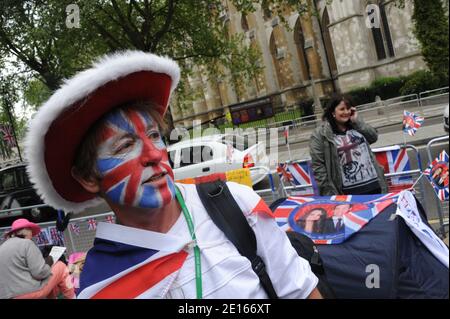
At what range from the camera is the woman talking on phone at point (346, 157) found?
3.83 metres

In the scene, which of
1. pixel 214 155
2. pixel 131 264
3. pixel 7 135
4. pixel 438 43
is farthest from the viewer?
pixel 7 135

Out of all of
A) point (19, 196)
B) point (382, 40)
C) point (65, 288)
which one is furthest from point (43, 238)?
point (382, 40)

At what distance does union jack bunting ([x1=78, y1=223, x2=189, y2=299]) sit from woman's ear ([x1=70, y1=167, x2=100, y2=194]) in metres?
0.14

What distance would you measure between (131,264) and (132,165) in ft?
0.95

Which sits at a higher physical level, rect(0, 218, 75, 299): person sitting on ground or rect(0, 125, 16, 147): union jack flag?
rect(0, 125, 16, 147): union jack flag

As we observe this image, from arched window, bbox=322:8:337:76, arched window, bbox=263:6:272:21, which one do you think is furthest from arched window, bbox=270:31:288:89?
arched window, bbox=322:8:337:76

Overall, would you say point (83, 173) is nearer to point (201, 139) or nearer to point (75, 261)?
point (75, 261)

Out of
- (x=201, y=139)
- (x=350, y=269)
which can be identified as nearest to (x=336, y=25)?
(x=201, y=139)

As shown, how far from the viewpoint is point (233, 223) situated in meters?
1.33

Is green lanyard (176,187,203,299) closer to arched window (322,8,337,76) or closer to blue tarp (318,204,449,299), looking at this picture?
blue tarp (318,204,449,299)

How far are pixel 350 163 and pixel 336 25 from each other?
25.2 metres

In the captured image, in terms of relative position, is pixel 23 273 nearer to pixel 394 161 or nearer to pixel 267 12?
pixel 394 161

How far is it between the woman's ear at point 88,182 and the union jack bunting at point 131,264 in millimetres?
142

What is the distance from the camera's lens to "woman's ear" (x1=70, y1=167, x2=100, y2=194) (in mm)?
1401
